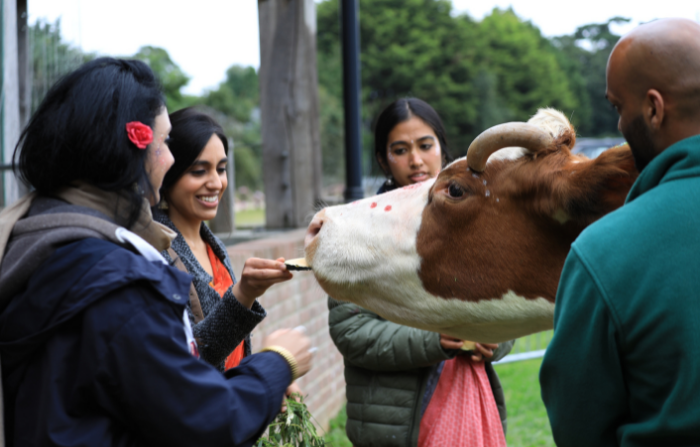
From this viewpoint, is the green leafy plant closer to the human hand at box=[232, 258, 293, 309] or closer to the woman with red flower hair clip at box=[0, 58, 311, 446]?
the human hand at box=[232, 258, 293, 309]

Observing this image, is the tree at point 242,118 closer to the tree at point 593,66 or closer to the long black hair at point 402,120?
the long black hair at point 402,120

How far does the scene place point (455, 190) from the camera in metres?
2.29

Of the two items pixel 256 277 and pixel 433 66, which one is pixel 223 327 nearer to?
pixel 256 277

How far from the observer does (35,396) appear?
4.82 ft

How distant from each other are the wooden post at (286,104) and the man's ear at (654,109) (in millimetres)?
4442

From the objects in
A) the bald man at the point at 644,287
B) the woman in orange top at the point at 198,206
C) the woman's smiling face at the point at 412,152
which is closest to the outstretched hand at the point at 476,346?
the woman in orange top at the point at 198,206

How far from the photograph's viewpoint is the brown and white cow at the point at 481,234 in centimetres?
204

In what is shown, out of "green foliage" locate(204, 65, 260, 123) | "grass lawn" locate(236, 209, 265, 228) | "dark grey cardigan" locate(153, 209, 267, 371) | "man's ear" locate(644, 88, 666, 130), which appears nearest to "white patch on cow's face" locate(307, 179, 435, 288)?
"dark grey cardigan" locate(153, 209, 267, 371)

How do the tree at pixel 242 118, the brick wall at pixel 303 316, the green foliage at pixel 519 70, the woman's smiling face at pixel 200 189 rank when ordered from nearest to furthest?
the woman's smiling face at pixel 200 189
the brick wall at pixel 303 316
the tree at pixel 242 118
the green foliage at pixel 519 70

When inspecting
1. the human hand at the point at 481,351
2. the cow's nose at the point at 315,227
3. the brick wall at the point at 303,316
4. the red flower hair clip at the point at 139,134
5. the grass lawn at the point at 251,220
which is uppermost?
the red flower hair clip at the point at 139,134

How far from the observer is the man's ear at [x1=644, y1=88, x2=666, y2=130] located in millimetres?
1354

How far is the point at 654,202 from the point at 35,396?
4.57ft

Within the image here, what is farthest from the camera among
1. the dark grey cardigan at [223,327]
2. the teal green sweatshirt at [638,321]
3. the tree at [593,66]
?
the tree at [593,66]

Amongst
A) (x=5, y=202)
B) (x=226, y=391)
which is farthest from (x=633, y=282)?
(x=5, y=202)
